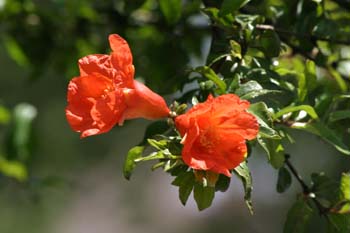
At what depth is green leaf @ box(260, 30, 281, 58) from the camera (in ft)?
5.19

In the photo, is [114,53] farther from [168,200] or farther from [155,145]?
[168,200]

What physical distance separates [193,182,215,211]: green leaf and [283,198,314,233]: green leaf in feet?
0.68

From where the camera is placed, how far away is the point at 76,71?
8.86 feet

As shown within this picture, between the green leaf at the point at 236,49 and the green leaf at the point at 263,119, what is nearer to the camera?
the green leaf at the point at 263,119

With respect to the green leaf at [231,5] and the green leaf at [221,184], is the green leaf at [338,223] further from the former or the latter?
the green leaf at [231,5]

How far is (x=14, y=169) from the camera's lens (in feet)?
9.07

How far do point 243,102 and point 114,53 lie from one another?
24cm

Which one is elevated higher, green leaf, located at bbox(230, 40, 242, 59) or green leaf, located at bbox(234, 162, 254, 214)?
green leaf, located at bbox(230, 40, 242, 59)

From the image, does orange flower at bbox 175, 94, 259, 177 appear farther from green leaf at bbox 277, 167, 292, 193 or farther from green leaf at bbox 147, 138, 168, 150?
green leaf at bbox 277, 167, 292, 193

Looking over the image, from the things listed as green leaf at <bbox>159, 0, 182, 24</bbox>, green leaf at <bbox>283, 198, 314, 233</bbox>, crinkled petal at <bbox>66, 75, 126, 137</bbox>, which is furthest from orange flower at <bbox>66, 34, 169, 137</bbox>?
green leaf at <bbox>159, 0, 182, 24</bbox>

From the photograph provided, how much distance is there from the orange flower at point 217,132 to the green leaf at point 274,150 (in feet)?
0.27

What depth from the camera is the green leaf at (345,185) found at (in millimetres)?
1479

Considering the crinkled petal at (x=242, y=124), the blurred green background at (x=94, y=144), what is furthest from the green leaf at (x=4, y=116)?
the crinkled petal at (x=242, y=124)

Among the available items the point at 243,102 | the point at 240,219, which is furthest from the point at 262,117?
the point at 240,219
